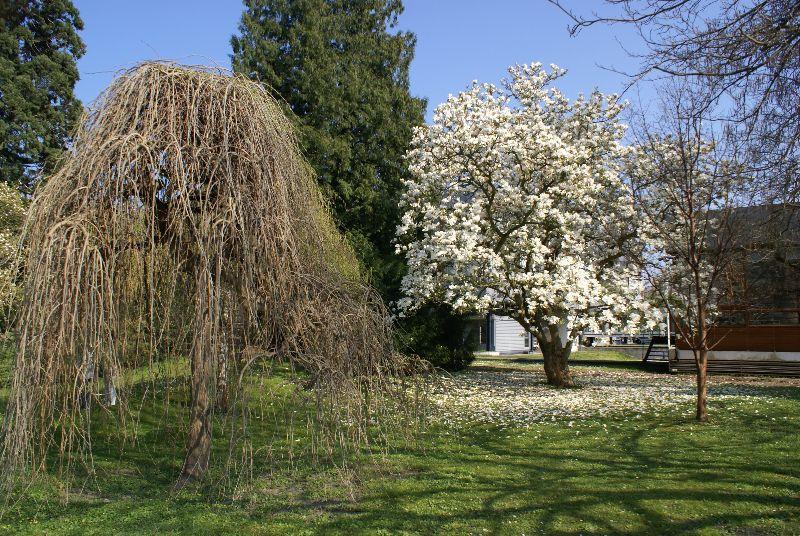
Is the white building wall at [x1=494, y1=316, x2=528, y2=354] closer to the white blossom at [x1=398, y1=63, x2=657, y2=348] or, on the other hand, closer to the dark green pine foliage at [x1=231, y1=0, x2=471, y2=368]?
the dark green pine foliage at [x1=231, y1=0, x2=471, y2=368]

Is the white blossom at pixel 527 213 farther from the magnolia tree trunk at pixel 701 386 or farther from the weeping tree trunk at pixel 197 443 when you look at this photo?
the weeping tree trunk at pixel 197 443

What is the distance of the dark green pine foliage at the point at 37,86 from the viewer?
842 inches

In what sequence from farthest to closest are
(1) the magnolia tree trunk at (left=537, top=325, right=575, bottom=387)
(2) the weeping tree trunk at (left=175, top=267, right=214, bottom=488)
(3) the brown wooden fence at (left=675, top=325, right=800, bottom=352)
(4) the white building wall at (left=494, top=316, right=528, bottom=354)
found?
1. (4) the white building wall at (left=494, top=316, right=528, bottom=354)
2. (3) the brown wooden fence at (left=675, top=325, right=800, bottom=352)
3. (1) the magnolia tree trunk at (left=537, top=325, right=575, bottom=387)
4. (2) the weeping tree trunk at (left=175, top=267, right=214, bottom=488)

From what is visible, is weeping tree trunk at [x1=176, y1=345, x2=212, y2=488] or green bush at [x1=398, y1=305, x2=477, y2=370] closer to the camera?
weeping tree trunk at [x1=176, y1=345, x2=212, y2=488]

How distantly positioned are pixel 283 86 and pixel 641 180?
1147cm

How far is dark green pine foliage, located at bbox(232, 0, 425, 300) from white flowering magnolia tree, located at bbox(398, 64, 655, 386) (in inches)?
142

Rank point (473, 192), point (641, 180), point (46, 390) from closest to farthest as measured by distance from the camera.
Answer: point (46, 390) → point (641, 180) → point (473, 192)

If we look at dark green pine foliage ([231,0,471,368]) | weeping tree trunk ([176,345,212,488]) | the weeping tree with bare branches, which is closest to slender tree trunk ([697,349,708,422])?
the weeping tree with bare branches

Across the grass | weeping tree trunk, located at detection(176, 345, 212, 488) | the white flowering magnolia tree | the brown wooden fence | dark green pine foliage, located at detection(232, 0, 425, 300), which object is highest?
dark green pine foliage, located at detection(232, 0, 425, 300)

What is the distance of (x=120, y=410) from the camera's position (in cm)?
533

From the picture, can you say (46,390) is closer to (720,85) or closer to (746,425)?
(720,85)

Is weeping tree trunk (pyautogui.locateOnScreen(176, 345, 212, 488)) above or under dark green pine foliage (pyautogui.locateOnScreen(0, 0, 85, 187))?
under

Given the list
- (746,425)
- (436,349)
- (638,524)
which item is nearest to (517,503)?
(638,524)

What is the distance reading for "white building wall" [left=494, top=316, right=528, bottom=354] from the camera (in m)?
33.4
